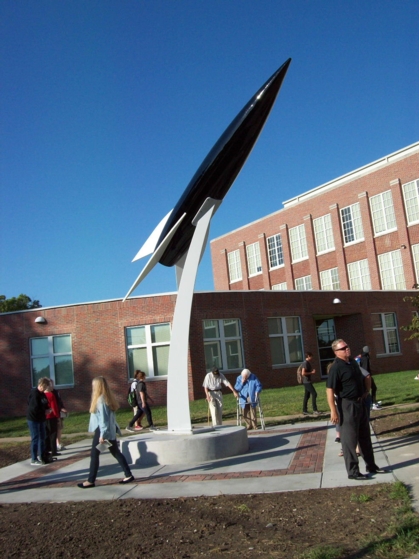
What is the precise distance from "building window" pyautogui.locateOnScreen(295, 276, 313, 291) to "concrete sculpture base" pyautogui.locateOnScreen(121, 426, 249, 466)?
105 ft

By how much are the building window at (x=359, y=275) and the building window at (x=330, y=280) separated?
1.04 m

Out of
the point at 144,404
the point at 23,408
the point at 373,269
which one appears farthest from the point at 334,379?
the point at 373,269

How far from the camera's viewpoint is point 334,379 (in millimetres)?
7254

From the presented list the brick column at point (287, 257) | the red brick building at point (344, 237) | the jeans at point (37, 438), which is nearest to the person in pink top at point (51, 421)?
the jeans at point (37, 438)

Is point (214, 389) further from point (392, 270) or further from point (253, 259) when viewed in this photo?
point (253, 259)

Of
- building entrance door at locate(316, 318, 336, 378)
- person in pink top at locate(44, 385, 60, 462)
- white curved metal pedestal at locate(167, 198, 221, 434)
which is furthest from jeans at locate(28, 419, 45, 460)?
building entrance door at locate(316, 318, 336, 378)

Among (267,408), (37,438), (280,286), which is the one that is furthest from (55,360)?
(280,286)

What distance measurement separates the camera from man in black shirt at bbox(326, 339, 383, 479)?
7.12 m

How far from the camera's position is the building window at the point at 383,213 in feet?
118

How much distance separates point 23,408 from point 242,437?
16171 millimetres

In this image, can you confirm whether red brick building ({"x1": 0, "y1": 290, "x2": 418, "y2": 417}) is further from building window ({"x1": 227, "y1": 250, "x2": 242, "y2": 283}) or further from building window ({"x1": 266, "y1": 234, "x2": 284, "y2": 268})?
building window ({"x1": 227, "y1": 250, "x2": 242, "y2": 283})

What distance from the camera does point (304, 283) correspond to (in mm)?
41625

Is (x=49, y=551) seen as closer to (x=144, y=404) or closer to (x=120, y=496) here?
(x=120, y=496)

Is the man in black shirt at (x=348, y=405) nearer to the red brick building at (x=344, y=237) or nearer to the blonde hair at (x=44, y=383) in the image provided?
the blonde hair at (x=44, y=383)
